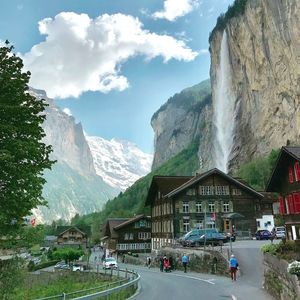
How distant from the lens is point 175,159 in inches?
7854

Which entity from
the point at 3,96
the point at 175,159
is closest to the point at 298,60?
the point at 3,96

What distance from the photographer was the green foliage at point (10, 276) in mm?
13297

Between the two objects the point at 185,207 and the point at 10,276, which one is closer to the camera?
the point at 10,276

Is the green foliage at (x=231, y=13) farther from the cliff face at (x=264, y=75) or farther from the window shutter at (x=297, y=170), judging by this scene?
the window shutter at (x=297, y=170)

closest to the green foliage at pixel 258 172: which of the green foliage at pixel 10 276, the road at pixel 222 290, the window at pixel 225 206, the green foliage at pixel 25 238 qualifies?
the window at pixel 225 206

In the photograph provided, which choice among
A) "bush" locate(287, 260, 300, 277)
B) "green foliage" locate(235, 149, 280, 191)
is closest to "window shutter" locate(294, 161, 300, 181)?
"bush" locate(287, 260, 300, 277)

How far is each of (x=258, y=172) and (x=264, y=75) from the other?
23.8m

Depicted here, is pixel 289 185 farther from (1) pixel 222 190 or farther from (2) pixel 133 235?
(2) pixel 133 235

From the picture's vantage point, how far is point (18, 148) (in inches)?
596

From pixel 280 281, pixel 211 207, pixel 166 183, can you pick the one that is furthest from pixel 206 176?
pixel 280 281

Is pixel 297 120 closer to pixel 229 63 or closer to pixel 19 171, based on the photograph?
pixel 229 63

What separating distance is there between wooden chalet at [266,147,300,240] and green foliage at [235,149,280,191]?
2225 inches

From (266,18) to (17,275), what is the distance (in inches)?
3818

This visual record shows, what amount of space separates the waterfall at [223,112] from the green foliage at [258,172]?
1237 cm
